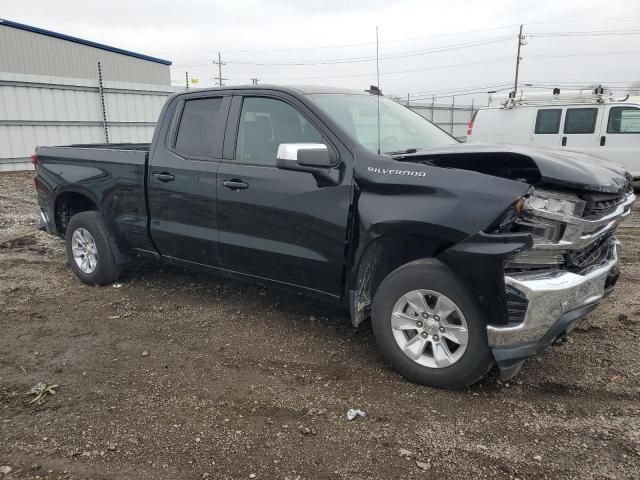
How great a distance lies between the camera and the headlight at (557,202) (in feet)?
9.07

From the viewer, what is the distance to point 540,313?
276 cm

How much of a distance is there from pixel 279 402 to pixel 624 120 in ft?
33.6

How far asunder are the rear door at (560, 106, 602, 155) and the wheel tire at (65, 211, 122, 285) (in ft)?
30.5

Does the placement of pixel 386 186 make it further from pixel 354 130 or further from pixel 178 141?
pixel 178 141

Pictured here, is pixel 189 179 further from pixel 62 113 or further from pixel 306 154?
pixel 62 113

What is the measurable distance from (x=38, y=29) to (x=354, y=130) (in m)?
19.9

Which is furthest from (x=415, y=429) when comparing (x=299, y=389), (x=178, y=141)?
(x=178, y=141)

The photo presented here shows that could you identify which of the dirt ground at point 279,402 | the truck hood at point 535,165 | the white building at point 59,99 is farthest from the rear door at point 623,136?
the white building at point 59,99

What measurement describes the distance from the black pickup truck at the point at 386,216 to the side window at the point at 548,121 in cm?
799

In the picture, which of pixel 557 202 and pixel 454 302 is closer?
pixel 557 202

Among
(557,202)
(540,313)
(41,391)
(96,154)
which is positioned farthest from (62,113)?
(540,313)

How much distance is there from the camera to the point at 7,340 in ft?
13.1

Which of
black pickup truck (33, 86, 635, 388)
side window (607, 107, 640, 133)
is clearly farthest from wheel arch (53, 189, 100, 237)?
side window (607, 107, 640, 133)

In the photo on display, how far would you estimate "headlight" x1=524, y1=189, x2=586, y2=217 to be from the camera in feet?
9.07
